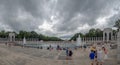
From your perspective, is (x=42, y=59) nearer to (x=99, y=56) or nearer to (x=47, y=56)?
(x=47, y=56)

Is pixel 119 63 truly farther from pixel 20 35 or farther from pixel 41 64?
pixel 20 35

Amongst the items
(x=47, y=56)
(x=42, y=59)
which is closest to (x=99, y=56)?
(x=42, y=59)

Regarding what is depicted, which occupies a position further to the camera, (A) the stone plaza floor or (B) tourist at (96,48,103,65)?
(A) the stone plaza floor

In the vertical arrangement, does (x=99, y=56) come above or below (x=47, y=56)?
above

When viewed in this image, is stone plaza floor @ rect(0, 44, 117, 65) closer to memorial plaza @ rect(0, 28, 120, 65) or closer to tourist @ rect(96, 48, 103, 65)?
memorial plaza @ rect(0, 28, 120, 65)

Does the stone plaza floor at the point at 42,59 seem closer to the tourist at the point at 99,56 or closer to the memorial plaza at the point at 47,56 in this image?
the memorial plaza at the point at 47,56

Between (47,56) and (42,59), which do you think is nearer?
(42,59)

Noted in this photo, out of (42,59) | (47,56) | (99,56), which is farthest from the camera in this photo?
(47,56)

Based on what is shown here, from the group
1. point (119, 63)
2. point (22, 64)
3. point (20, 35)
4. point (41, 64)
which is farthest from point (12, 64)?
point (20, 35)

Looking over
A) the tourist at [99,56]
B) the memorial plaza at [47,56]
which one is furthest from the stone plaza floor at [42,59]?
the tourist at [99,56]

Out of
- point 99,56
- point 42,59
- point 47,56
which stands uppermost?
point 99,56

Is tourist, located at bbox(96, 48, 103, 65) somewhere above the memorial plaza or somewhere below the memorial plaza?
above

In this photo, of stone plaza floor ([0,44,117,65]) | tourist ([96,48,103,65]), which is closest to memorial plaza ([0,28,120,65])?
stone plaza floor ([0,44,117,65])

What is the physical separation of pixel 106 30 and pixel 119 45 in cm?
5986
